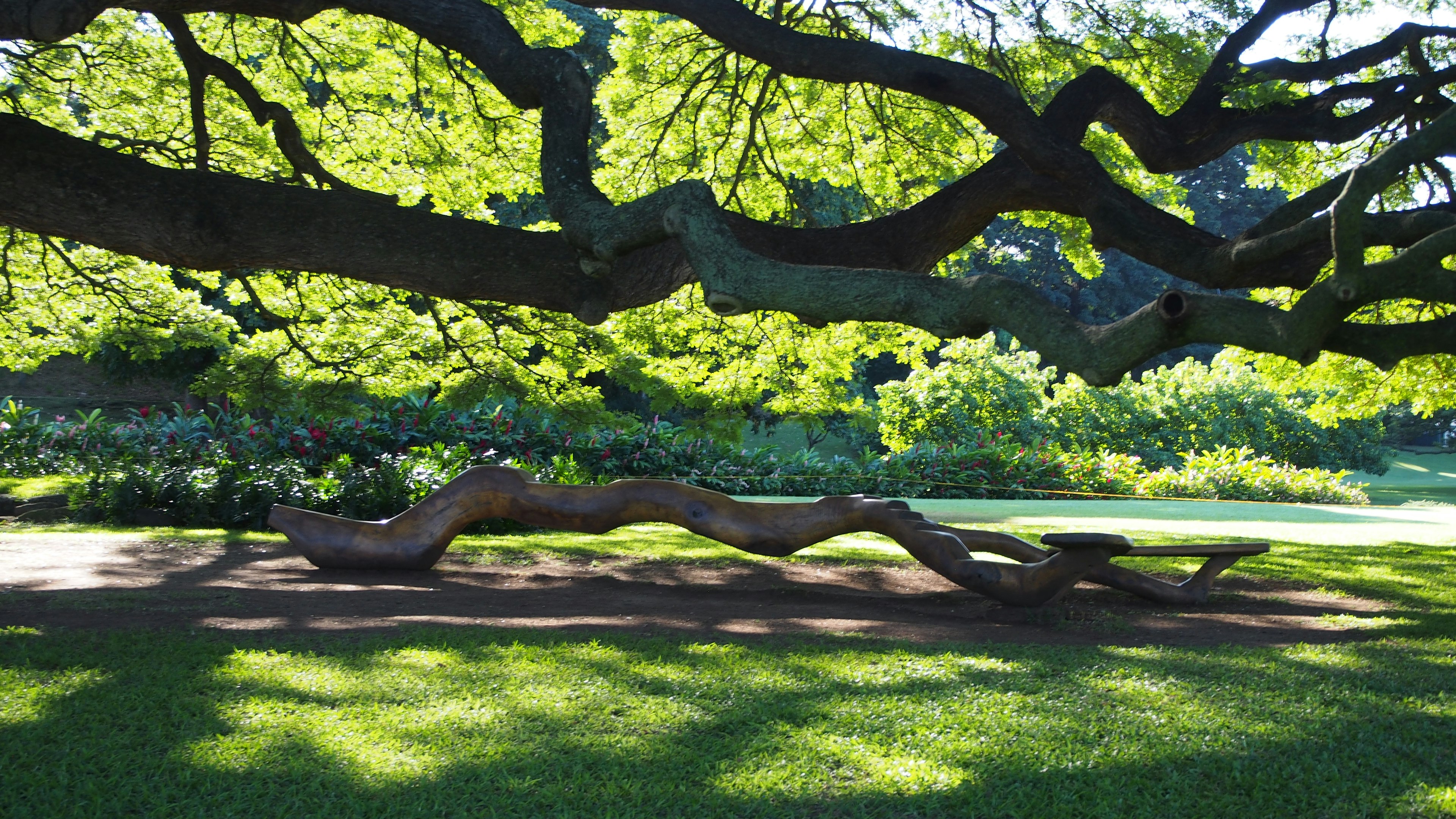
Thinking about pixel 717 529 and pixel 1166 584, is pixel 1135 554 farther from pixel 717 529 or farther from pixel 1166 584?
pixel 717 529

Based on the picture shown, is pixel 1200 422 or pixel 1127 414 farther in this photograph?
pixel 1200 422

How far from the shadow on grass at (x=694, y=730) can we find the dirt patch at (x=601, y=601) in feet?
1.76

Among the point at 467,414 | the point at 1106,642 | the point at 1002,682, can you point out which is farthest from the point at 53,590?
the point at 467,414

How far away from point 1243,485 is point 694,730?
18032 millimetres

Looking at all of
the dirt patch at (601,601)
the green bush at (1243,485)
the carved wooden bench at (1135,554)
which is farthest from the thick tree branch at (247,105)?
the green bush at (1243,485)

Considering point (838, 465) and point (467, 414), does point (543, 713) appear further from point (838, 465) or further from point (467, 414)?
point (838, 465)

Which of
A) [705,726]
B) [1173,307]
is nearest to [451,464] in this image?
[705,726]

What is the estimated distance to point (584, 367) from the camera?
997 centimetres

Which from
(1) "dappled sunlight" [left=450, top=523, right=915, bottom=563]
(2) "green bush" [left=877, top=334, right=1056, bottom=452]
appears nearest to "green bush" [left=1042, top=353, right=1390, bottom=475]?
(2) "green bush" [left=877, top=334, right=1056, bottom=452]

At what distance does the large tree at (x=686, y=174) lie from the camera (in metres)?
5.54

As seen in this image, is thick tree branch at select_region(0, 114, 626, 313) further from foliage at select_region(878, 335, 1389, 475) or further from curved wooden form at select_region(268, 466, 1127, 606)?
foliage at select_region(878, 335, 1389, 475)

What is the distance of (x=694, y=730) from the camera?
3.94 meters

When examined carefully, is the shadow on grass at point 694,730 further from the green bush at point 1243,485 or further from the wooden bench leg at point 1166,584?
the green bush at point 1243,485

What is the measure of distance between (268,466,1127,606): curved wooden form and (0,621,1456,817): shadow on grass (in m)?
1.45
